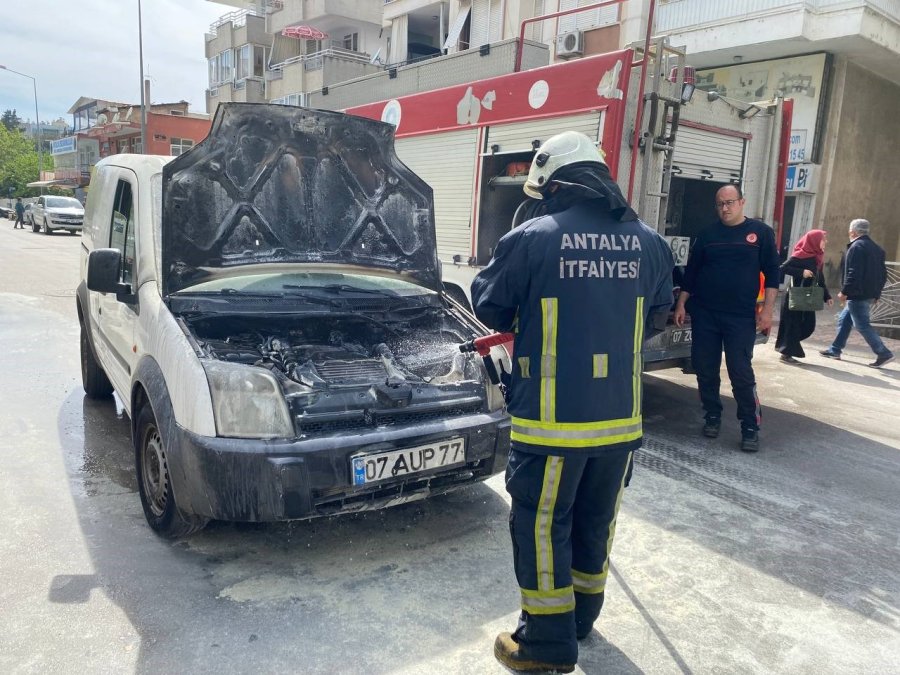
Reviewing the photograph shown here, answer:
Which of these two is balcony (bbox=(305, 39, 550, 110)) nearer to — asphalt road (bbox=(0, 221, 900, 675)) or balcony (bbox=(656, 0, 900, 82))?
asphalt road (bbox=(0, 221, 900, 675))

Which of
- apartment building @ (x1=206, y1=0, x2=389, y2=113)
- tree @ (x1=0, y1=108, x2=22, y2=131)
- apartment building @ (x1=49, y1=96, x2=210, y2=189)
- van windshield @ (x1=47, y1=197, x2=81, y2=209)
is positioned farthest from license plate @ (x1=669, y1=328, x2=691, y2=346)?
tree @ (x1=0, y1=108, x2=22, y2=131)

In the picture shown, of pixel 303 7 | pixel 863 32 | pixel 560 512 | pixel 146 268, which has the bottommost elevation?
pixel 560 512

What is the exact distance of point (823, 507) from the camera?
406 cm

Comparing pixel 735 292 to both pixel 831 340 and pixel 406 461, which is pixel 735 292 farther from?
pixel 831 340

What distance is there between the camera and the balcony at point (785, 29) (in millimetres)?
12812

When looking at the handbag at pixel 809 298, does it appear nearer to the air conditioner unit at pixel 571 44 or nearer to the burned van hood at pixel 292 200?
the burned van hood at pixel 292 200

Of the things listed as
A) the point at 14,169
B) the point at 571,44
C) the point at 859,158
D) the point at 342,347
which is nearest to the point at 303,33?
the point at 571,44

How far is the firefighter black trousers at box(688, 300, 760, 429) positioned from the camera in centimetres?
503

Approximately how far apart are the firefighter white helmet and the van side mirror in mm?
2263

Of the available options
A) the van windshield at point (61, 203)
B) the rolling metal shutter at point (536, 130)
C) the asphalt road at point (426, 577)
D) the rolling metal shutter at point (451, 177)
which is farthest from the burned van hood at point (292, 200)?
the van windshield at point (61, 203)

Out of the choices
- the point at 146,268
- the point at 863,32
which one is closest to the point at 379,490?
the point at 146,268

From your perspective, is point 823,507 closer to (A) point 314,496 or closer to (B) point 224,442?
(A) point 314,496

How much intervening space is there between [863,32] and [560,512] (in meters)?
13.9

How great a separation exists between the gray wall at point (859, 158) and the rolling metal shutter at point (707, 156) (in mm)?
9747
